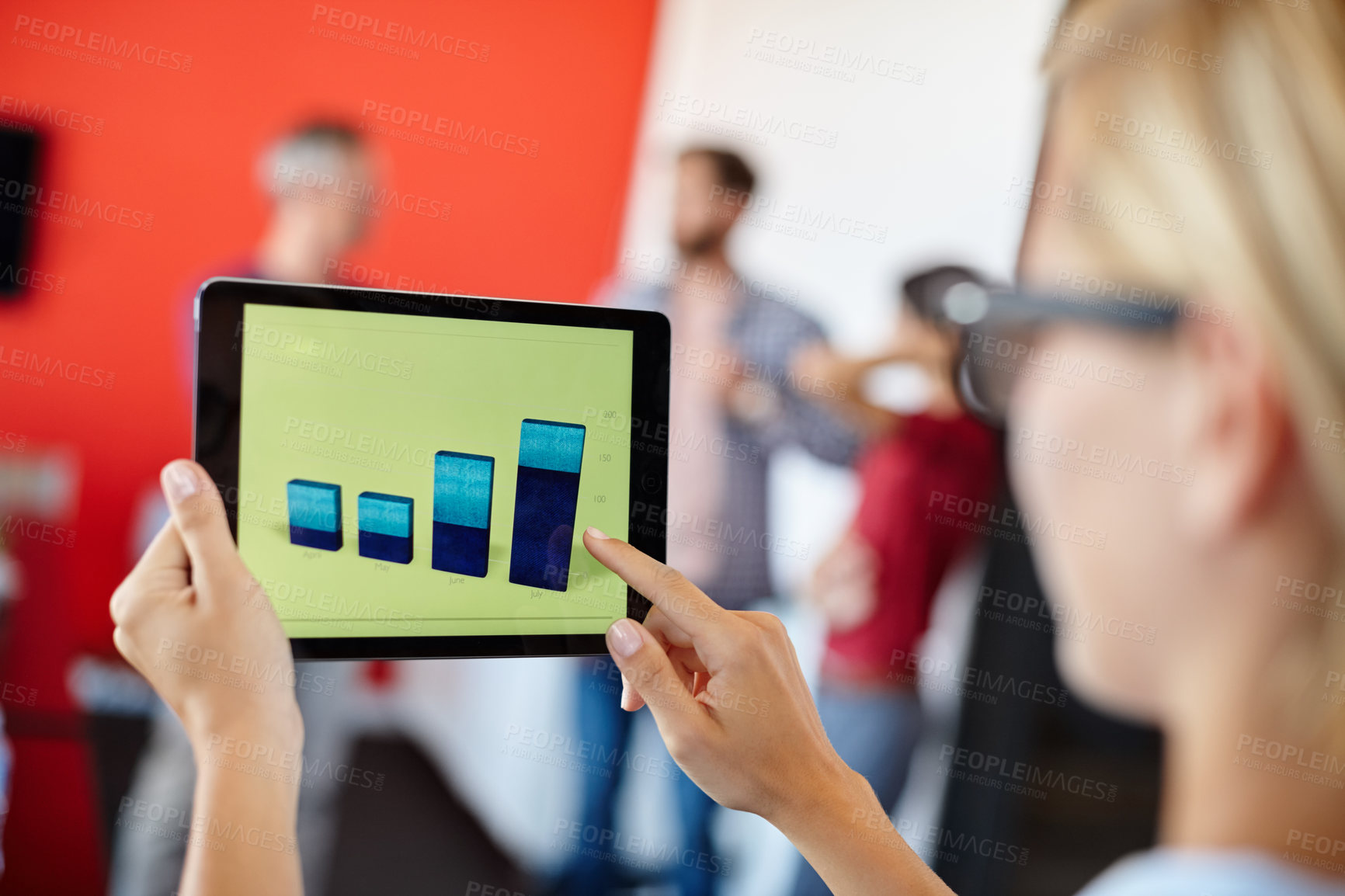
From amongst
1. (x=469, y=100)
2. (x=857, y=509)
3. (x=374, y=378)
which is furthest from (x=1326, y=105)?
(x=469, y=100)

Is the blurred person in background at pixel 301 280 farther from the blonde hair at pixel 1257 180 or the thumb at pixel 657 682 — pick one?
the blonde hair at pixel 1257 180

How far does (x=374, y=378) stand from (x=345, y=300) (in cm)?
9

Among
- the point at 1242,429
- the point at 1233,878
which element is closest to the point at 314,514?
the point at 1233,878

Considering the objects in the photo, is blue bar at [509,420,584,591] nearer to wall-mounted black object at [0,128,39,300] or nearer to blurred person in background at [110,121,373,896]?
blurred person in background at [110,121,373,896]

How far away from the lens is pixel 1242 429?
1.20 metres

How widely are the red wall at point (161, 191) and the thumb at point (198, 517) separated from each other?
129 cm

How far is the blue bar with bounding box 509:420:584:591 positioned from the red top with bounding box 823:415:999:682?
132 centimetres

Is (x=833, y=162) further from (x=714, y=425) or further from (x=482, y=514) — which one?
(x=482, y=514)

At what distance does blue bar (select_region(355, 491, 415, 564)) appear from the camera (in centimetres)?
91

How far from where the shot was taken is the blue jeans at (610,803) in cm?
208

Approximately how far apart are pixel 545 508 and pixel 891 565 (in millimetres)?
1368

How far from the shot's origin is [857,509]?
213 centimetres

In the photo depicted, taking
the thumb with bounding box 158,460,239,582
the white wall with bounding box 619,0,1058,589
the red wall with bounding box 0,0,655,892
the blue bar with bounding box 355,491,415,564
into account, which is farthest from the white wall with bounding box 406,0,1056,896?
the thumb with bounding box 158,460,239,582

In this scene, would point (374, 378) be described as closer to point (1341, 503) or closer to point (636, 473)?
point (636, 473)
